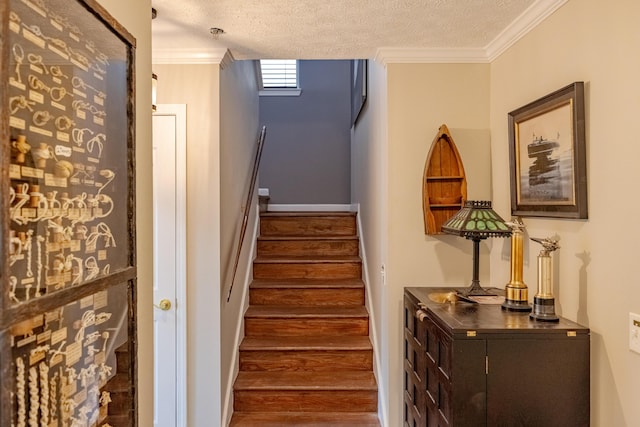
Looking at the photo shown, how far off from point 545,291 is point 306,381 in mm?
1807

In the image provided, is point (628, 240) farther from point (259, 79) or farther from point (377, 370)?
point (259, 79)

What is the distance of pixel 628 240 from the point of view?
1435 mm

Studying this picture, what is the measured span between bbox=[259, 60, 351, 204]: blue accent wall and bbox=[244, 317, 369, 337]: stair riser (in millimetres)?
2363

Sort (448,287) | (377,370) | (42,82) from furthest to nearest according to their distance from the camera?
1. (377,370)
2. (448,287)
3. (42,82)

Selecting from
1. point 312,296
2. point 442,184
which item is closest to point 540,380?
point 442,184

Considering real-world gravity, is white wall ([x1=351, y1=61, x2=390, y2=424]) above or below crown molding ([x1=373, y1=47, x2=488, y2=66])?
below

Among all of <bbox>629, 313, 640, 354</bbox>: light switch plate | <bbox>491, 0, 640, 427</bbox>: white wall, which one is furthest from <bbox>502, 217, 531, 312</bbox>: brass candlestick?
<bbox>629, 313, 640, 354</bbox>: light switch plate

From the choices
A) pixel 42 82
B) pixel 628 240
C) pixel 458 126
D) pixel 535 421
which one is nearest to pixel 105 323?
pixel 42 82

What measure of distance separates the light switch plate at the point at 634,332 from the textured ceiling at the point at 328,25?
140 centimetres

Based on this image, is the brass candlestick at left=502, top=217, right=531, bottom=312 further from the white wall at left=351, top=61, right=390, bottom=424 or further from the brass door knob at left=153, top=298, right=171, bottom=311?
the brass door knob at left=153, top=298, right=171, bottom=311

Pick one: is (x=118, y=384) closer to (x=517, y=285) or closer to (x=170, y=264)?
(x=170, y=264)

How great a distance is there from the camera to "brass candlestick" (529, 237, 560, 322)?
170 centimetres

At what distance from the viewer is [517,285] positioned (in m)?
1.91

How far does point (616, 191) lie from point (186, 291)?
7.15 ft
